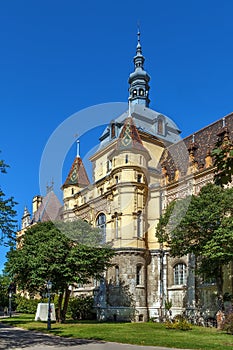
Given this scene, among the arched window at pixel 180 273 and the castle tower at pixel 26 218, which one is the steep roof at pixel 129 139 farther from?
the castle tower at pixel 26 218

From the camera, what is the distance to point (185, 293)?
1277 inches

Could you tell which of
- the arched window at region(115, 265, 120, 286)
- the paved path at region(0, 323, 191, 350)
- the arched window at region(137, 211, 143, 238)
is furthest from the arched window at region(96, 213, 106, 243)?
the paved path at region(0, 323, 191, 350)

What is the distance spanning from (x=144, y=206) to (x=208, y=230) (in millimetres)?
11142

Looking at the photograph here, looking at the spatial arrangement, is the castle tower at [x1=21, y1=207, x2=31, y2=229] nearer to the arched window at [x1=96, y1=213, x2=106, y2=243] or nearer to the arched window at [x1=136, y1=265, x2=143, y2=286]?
the arched window at [x1=96, y1=213, x2=106, y2=243]

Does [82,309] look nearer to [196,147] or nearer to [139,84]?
[196,147]

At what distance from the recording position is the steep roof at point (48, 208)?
59.2m

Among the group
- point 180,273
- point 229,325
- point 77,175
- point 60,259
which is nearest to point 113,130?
point 77,175

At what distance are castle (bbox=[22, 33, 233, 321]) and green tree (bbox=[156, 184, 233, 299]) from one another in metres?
3.90

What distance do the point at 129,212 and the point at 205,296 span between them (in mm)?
9776

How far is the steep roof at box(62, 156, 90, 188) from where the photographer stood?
164 feet

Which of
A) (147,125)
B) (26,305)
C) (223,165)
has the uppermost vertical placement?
(147,125)

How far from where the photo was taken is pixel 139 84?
5131cm

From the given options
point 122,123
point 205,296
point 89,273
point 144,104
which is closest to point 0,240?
point 89,273

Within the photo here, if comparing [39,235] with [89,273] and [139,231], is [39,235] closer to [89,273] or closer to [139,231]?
[89,273]
